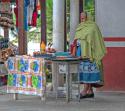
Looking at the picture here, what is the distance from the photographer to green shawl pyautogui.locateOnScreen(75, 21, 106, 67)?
489 inches

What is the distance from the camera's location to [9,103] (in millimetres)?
12461

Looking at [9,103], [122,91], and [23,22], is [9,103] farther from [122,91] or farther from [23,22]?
[122,91]

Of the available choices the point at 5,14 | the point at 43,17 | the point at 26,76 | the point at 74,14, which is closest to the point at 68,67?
the point at 26,76

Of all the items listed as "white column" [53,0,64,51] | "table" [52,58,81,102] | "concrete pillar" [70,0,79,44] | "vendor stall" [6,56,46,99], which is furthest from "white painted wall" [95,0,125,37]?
"concrete pillar" [70,0,79,44]

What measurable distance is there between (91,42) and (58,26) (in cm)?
283

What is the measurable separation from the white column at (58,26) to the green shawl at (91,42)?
2.60 meters

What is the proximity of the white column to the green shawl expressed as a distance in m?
2.60

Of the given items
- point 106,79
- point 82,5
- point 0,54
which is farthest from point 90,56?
point 82,5

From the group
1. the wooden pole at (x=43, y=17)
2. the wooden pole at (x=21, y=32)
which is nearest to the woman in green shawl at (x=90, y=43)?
the wooden pole at (x=21, y=32)

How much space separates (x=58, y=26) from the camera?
15133 mm

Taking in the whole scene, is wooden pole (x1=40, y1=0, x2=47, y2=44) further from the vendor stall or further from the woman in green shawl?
the woman in green shawl

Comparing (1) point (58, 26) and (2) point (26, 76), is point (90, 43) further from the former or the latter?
(1) point (58, 26)

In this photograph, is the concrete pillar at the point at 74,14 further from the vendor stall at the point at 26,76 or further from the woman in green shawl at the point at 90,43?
the vendor stall at the point at 26,76

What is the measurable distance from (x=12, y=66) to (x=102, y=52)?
6.61 ft
